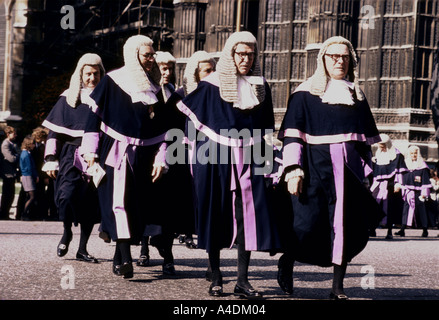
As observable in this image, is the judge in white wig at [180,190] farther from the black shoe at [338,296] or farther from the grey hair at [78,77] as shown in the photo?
the black shoe at [338,296]

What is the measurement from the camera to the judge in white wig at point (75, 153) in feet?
28.1

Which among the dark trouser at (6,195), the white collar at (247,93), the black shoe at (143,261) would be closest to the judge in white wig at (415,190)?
the dark trouser at (6,195)

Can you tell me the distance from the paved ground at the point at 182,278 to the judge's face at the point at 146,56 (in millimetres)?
1685

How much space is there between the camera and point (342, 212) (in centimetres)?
623

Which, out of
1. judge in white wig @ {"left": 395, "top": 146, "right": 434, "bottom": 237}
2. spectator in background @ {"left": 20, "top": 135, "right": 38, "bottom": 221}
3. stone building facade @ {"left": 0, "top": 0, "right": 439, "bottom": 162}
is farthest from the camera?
stone building facade @ {"left": 0, "top": 0, "right": 439, "bottom": 162}

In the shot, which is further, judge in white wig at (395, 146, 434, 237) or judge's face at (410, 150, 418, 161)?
judge in white wig at (395, 146, 434, 237)

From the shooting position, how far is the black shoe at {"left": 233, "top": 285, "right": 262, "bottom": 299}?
239 inches

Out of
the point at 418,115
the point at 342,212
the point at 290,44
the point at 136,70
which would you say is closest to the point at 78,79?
the point at 136,70

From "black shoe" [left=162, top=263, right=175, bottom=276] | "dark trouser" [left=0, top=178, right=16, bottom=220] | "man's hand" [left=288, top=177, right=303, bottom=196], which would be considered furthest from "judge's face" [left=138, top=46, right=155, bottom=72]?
"dark trouser" [left=0, top=178, right=16, bottom=220]

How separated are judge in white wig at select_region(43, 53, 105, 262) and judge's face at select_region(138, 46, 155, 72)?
129 centimetres

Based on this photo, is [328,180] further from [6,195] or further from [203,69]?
[6,195]

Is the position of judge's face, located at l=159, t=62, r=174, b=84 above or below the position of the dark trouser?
above

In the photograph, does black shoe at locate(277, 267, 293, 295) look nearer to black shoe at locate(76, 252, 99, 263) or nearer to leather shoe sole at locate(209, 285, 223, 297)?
leather shoe sole at locate(209, 285, 223, 297)
